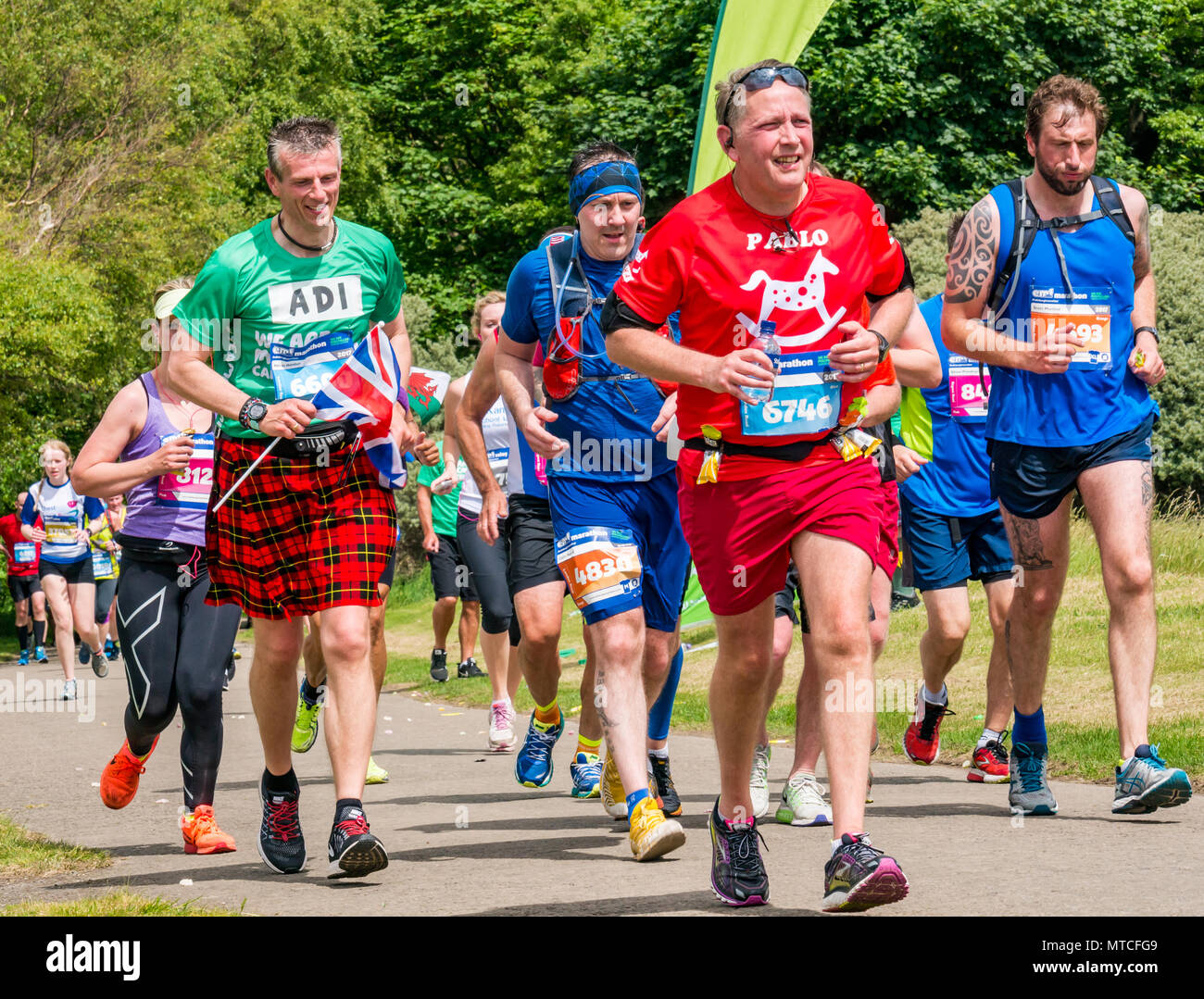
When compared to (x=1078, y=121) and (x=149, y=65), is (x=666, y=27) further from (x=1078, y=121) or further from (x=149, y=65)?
(x=1078, y=121)

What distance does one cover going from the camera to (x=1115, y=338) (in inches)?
261

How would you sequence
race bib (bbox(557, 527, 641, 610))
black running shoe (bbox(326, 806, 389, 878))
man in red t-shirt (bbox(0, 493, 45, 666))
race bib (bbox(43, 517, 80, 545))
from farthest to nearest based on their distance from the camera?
man in red t-shirt (bbox(0, 493, 45, 666))
race bib (bbox(43, 517, 80, 545))
race bib (bbox(557, 527, 641, 610))
black running shoe (bbox(326, 806, 389, 878))

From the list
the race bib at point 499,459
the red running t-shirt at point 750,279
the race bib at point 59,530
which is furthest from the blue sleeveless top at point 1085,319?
the race bib at point 59,530

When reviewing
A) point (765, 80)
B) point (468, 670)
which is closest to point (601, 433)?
point (765, 80)

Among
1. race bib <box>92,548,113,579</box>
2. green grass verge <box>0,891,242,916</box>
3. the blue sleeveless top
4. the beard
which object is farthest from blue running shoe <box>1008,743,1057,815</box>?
race bib <box>92,548,113,579</box>

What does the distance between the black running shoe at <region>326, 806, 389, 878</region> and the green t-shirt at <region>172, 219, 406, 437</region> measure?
55.8 inches

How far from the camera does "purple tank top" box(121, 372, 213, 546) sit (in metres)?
7.04

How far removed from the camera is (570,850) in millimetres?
6395

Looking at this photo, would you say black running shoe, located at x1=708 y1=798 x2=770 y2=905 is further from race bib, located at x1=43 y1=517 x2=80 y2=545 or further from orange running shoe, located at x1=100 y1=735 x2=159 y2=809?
race bib, located at x1=43 y1=517 x2=80 y2=545

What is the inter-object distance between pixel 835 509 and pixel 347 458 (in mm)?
1975

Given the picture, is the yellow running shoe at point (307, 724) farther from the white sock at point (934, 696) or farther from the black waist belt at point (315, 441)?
the black waist belt at point (315, 441)

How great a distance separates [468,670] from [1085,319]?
1066 centimetres

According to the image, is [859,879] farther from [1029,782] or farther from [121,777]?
[121,777]

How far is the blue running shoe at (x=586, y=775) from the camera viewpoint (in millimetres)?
8102
